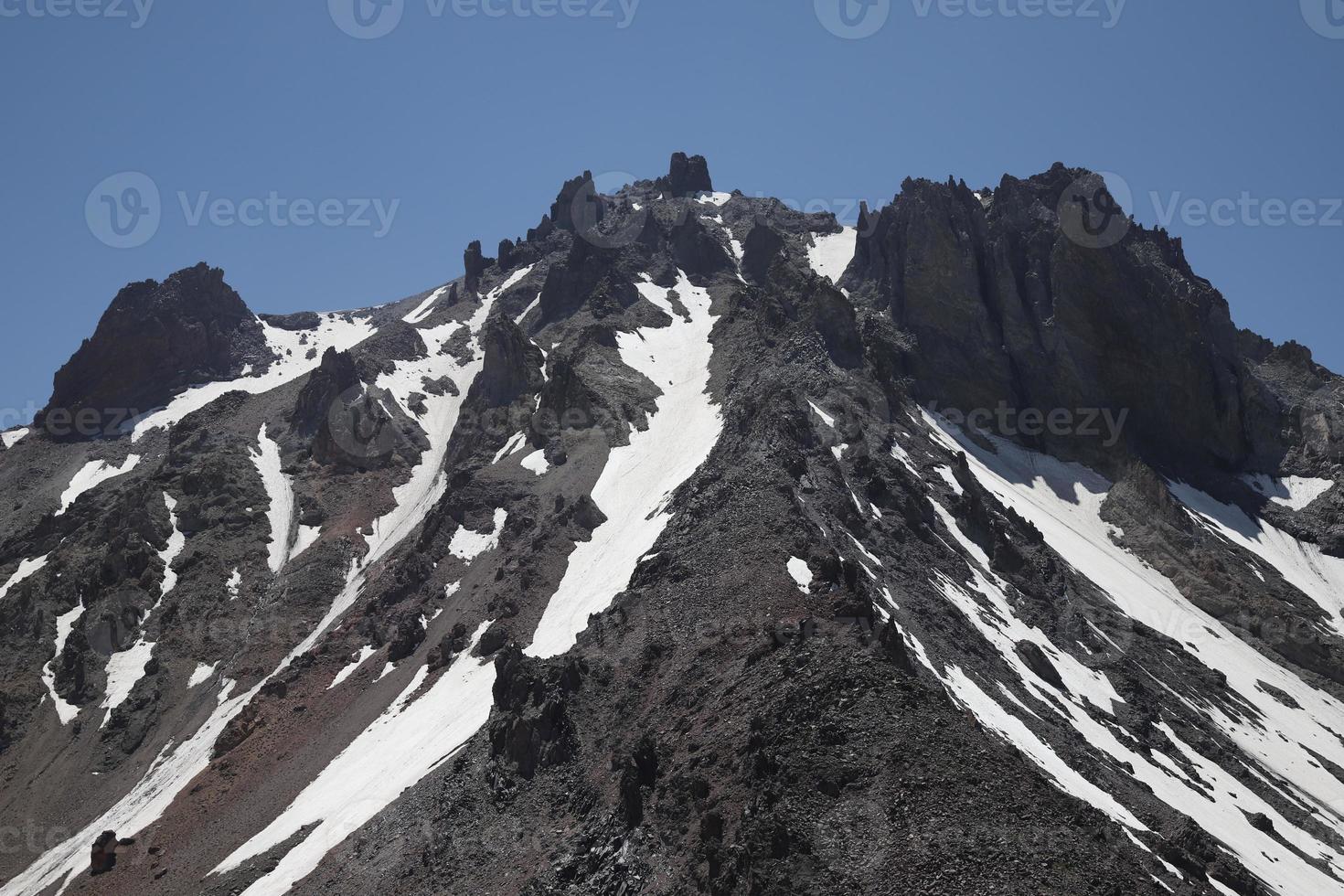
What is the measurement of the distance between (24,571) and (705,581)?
2673 inches

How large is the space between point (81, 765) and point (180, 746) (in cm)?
714

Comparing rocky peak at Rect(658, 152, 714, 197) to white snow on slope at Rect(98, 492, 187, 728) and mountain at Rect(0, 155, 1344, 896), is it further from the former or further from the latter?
white snow on slope at Rect(98, 492, 187, 728)

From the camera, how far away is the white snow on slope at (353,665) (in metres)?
64.9

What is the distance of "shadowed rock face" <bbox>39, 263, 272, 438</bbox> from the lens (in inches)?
4732

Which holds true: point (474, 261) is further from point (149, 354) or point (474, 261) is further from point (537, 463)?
point (537, 463)

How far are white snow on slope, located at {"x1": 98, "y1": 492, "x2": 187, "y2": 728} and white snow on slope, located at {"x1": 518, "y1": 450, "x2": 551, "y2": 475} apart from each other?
93.4 feet

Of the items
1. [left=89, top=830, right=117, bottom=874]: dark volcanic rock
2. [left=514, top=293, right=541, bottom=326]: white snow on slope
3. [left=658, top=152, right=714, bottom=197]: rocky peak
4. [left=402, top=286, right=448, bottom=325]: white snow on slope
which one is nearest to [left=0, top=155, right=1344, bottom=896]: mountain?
[left=89, top=830, right=117, bottom=874]: dark volcanic rock

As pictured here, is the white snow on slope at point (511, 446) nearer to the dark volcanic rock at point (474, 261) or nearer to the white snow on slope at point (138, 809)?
the white snow on slope at point (138, 809)

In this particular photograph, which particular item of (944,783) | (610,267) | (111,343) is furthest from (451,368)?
(944,783)

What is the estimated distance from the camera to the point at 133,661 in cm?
7575

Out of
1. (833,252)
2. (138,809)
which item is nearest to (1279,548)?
(833,252)

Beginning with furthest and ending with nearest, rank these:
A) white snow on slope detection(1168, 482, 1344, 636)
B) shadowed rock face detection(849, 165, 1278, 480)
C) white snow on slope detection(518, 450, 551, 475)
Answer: shadowed rock face detection(849, 165, 1278, 480)
white snow on slope detection(1168, 482, 1344, 636)
white snow on slope detection(518, 450, 551, 475)

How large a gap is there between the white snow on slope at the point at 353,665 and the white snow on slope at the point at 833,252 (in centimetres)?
7732

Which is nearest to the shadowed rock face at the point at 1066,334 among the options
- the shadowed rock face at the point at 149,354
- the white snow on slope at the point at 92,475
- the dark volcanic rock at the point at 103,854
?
the dark volcanic rock at the point at 103,854
